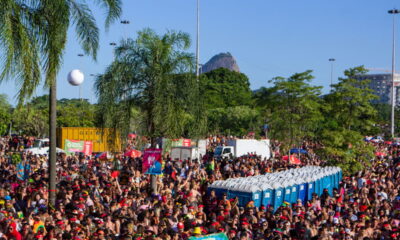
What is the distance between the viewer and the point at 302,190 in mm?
20750

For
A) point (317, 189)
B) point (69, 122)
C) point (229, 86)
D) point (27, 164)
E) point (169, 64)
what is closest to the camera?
point (169, 64)

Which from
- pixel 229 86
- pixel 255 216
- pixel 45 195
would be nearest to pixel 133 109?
pixel 45 195

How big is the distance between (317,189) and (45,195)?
1124 centimetres

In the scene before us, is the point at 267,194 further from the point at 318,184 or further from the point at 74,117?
the point at 74,117

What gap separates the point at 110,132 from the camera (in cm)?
1798

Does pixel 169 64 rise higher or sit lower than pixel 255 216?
higher

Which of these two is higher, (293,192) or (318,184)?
(318,184)

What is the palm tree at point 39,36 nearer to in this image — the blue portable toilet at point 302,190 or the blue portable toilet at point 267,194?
the blue portable toilet at point 267,194

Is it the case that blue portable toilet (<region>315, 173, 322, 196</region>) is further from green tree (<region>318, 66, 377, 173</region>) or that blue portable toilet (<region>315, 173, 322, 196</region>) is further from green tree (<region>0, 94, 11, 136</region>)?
green tree (<region>0, 94, 11, 136</region>)

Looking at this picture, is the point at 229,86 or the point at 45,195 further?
the point at 229,86

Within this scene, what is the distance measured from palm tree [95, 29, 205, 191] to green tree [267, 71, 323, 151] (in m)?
18.8

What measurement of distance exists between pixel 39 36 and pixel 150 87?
619 centimetres

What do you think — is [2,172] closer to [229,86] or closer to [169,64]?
[169,64]

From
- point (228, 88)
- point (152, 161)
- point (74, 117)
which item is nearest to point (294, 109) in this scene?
point (152, 161)
